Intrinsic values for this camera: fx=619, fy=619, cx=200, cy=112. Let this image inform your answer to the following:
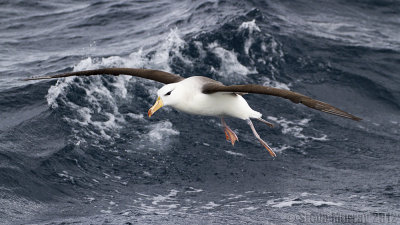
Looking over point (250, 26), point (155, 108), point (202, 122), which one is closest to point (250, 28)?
point (250, 26)

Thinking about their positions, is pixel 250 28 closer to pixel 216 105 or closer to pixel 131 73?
pixel 131 73

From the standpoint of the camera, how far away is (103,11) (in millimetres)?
19906

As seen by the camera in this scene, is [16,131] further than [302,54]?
No

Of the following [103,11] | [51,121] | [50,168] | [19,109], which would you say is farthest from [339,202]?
[103,11]

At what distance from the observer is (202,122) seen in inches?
523

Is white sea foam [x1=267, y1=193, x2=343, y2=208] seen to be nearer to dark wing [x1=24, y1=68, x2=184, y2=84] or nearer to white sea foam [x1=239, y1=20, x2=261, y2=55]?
dark wing [x1=24, y1=68, x2=184, y2=84]

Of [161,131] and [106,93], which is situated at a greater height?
[106,93]

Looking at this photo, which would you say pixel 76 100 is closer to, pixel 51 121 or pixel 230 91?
pixel 51 121

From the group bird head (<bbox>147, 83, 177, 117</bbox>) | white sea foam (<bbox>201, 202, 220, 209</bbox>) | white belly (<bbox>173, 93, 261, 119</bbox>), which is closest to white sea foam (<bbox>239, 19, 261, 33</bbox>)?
white sea foam (<bbox>201, 202, 220, 209</bbox>)

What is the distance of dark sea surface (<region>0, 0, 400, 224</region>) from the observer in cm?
1021

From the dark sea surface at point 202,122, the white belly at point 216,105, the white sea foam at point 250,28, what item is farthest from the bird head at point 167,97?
the white sea foam at point 250,28

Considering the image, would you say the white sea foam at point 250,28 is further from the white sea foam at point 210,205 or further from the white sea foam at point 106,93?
the white sea foam at point 210,205

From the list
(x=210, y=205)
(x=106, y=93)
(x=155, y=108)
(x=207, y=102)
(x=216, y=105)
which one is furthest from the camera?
(x=106, y=93)

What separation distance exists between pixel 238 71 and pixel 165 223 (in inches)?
250
